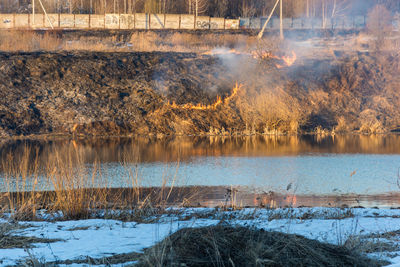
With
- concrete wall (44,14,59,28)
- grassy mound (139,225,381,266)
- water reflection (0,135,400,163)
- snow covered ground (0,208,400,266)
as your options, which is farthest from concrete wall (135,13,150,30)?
grassy mound (139,225,381,266)

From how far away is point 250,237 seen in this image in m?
6.46

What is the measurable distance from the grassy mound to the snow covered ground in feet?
2.33

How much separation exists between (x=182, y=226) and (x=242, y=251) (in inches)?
82.7

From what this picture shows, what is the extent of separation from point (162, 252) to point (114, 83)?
26916 millimetres

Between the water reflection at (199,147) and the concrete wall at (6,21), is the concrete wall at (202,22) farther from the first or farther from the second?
the water reflection at (199,147)

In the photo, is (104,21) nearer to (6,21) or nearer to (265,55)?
(6,21)

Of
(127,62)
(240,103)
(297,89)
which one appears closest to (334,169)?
(240,103)

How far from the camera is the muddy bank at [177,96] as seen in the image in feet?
96.7

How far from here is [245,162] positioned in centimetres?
1869

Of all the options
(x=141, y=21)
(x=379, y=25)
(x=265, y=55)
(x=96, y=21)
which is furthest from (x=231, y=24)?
(x=265, y=55)

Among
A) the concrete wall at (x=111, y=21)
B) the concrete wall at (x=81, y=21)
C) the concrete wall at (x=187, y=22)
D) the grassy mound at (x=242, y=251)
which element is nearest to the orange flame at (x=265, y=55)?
the concrete wall at (x=187, y=22)

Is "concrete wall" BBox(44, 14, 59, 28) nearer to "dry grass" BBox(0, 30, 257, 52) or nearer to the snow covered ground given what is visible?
"dry grass" BBox(0, 30, 257, 52)

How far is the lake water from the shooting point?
1367 centimetres

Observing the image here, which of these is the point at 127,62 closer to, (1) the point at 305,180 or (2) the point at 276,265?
(1) the point at 305,180
